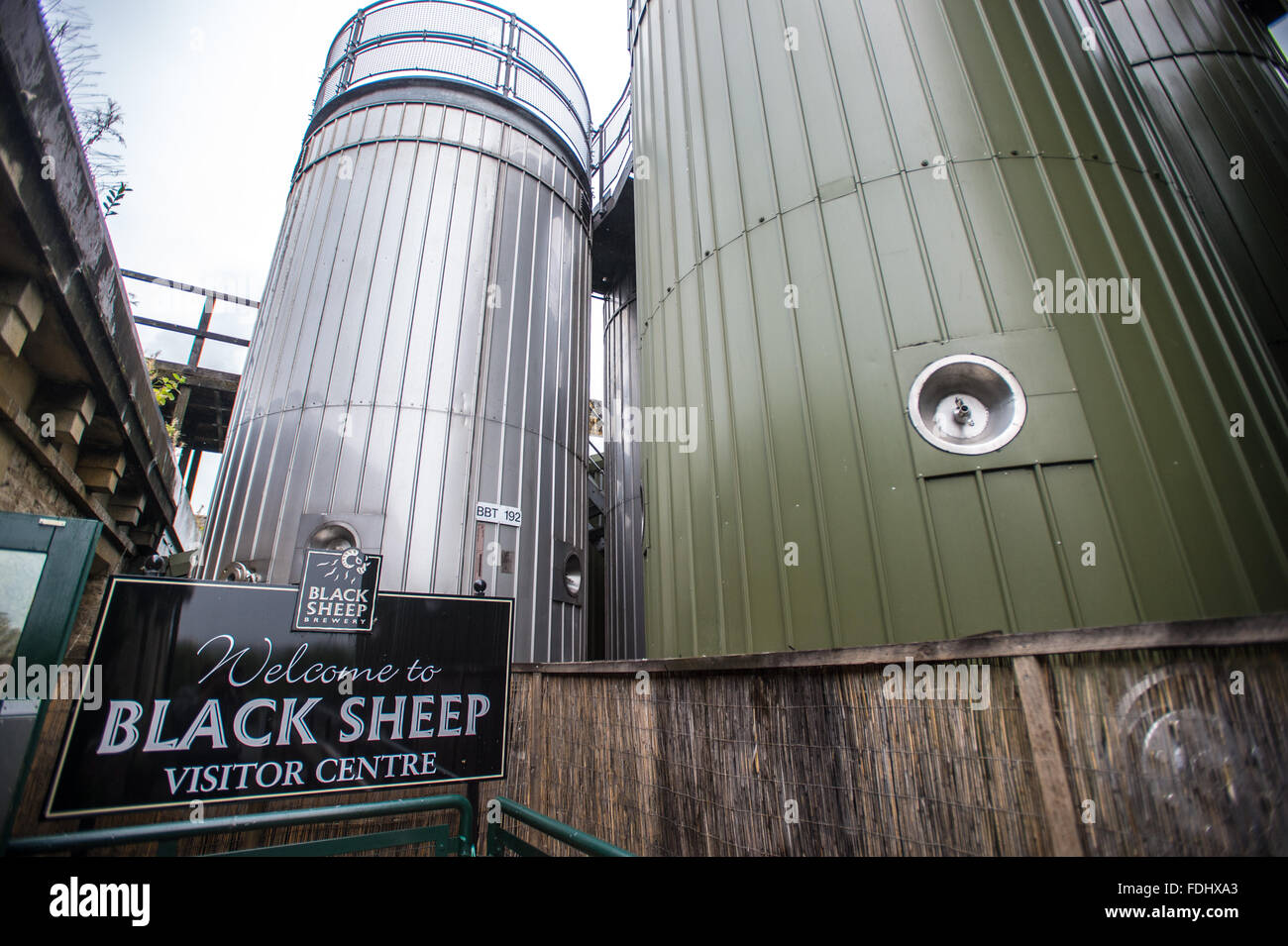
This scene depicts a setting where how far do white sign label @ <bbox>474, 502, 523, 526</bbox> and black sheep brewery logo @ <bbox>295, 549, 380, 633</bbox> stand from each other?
2982 millimetres

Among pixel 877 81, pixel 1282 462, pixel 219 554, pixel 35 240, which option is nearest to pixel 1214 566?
pixel 1282 462

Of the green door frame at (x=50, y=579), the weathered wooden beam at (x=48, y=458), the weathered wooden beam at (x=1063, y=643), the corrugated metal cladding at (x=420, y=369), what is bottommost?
the weathered wooden beam at (x=1063, y=643)

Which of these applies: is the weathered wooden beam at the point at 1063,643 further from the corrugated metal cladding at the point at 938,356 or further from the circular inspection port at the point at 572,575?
the circular inspection port at the point at 572,575

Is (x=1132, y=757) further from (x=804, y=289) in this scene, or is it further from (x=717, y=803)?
Answer: (x=804, y=289)

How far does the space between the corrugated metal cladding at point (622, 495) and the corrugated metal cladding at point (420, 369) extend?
165 centimetres

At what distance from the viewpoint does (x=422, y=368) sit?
6906 mm

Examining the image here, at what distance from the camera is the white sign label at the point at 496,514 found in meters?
6.63

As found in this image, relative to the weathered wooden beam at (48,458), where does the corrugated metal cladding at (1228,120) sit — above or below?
above

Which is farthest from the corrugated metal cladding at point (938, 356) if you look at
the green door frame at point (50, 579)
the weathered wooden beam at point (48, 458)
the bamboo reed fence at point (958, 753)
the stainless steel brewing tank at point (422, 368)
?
the weathered wooden beam at point (48, 458)

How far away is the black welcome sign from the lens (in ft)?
9.20

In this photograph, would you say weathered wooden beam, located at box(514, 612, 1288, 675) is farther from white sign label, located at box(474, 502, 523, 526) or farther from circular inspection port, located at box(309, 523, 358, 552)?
circular inspection port, located at box(309, 523, 358, 552)

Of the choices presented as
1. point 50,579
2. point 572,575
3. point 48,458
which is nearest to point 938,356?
point 50,579

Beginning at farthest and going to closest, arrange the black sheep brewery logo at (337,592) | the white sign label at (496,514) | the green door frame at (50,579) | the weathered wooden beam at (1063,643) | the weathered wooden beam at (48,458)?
the white sign label at (496,514) < the weathered wooden beam at (48,458) < the black sheep brewery logo at (337,592) < the green door frame at (50,579) < the weathered wooden beam at (1063,643)

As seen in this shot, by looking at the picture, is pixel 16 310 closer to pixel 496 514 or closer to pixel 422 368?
pixel 422 368
